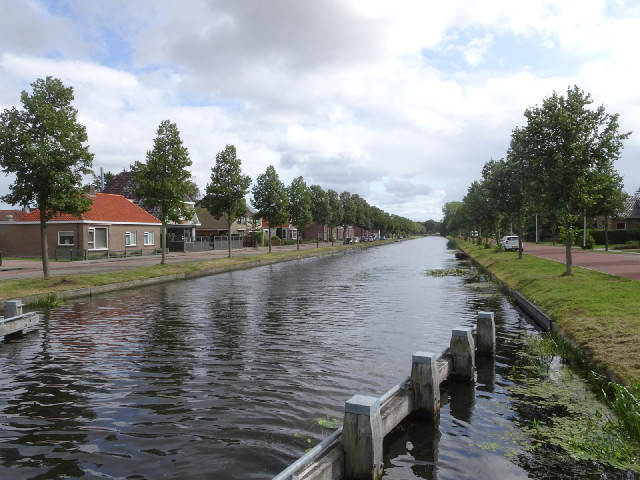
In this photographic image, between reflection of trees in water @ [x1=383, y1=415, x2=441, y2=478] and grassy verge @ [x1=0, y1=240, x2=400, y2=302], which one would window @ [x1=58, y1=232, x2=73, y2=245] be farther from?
reflection of trees in water @ [x1=383, y1=415, x2=441, y2=478]

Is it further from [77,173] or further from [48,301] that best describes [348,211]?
[48,301]

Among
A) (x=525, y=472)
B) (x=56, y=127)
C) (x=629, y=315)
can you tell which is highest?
(x=56, y=127)

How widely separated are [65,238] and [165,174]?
569 inches

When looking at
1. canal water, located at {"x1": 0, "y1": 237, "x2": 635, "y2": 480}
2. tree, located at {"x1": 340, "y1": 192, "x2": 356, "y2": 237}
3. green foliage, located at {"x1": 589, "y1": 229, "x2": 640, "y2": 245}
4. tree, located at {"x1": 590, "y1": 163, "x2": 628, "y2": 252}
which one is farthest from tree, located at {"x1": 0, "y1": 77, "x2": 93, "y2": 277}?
tree, located at {"x1": 340, "y1": 192, "x2": 356, "y2": 237}

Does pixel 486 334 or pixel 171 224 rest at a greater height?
pixel 171 224

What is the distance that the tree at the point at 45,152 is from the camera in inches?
827

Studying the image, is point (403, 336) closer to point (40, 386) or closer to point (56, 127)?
point (40, 386)

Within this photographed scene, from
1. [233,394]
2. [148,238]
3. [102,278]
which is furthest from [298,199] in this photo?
[233,394]

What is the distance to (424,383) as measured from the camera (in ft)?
25.0

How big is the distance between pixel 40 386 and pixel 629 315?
44.7ft

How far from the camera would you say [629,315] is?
459 inches

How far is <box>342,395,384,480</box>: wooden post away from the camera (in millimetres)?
5551

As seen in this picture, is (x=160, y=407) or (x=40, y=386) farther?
(x=40, y=386)

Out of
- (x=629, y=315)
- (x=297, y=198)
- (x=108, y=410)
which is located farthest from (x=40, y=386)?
(x=297, y=198)
